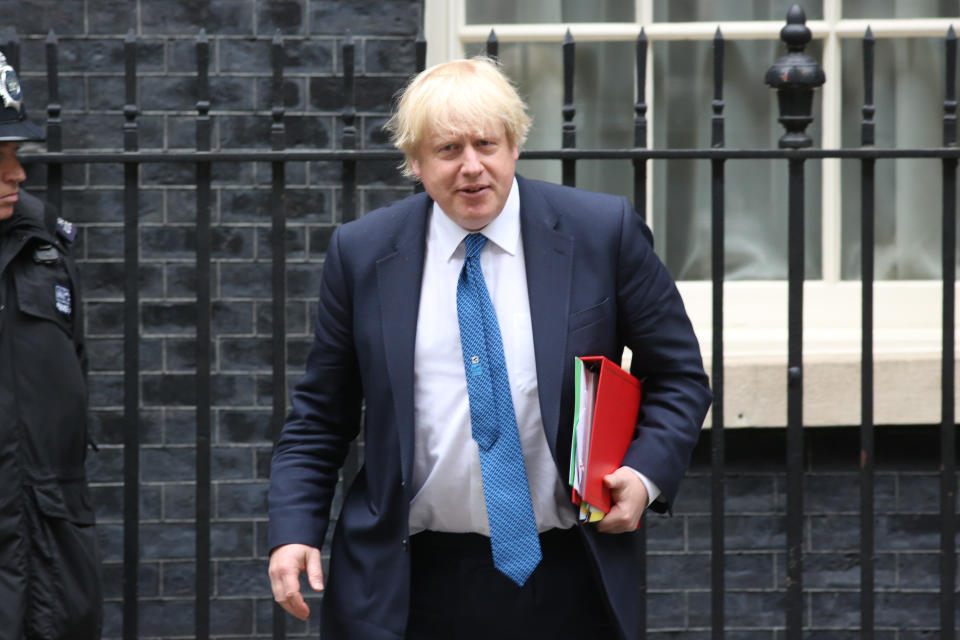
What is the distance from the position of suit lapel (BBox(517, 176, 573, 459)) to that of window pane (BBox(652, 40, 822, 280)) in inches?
97.4

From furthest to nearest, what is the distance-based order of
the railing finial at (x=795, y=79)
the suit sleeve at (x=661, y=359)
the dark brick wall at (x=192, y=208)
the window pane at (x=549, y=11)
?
the window pane at (x=549, y=11) < the dark brick wall at (x=192, y=208) < the railing finial at (x=795, y=79) < the suit sleeve at (x=661, y=359)

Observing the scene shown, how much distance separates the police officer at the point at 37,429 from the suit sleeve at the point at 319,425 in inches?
Result: 33.0

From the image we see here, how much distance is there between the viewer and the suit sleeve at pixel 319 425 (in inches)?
104

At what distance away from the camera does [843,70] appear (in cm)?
501

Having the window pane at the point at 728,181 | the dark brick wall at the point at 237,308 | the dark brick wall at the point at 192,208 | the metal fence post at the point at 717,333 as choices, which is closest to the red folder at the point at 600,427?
the metal fence post at the point at 717,333

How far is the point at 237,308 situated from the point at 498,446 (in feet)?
8.04

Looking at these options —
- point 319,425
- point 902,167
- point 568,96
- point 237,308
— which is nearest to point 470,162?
point 319,425

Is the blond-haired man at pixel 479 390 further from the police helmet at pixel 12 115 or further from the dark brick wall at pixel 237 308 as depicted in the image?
the dark brick wall at pixel 237 308

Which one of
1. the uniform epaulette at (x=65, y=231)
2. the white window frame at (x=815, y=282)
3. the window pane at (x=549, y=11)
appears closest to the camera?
the uniform epaulette at (x=65, y=231)

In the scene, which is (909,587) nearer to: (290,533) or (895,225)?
(895,225)

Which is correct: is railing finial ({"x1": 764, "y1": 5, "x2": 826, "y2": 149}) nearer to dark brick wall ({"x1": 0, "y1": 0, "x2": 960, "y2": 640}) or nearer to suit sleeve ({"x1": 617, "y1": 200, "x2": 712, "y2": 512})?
suit sleeve ({"x1": 617, "y1": 200, "x2": 712, "y2": 512})

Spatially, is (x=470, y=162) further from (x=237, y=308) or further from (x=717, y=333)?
(x=237, y=308)

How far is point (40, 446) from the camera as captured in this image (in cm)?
327

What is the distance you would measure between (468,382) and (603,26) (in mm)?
2801
